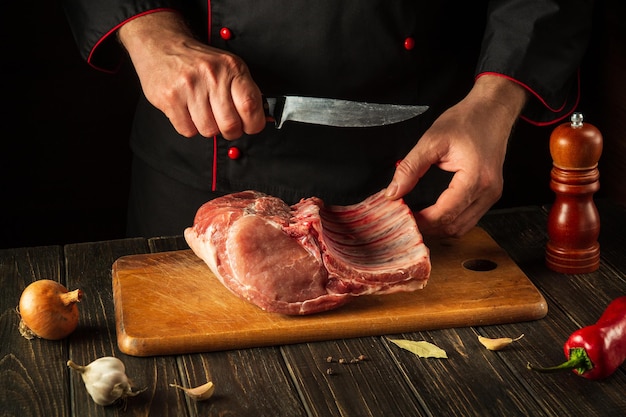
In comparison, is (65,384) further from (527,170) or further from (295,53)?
(527,170)

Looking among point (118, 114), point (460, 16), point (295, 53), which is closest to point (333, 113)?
point (295, 53)

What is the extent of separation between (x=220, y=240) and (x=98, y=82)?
168cm

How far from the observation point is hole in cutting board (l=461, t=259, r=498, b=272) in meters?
2.41

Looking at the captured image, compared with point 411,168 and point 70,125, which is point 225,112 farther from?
point 70,125

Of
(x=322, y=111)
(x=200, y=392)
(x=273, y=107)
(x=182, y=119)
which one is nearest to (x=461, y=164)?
(x=322, y=111)

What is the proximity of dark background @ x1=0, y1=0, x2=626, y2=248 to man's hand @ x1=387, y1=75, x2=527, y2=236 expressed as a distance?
1.29m

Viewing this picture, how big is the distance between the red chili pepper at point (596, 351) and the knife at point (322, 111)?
791 mm

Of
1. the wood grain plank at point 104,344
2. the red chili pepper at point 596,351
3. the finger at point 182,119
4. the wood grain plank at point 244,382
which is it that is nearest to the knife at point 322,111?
the finger at point 182,119

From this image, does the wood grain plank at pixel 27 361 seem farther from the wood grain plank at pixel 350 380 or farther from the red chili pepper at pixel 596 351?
the red chili pepper at pixel 596 351

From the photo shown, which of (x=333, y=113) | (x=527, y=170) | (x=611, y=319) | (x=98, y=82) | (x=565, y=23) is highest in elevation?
(x=565, y=23)

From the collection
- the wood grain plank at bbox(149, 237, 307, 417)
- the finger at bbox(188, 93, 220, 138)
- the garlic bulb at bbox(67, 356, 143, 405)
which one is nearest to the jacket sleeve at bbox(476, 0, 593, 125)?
the finger at bbox(188, 93, 220, 138)

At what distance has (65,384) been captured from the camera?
1.89 m

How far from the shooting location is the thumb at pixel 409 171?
2375 millimetres

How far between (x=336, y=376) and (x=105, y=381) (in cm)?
50
